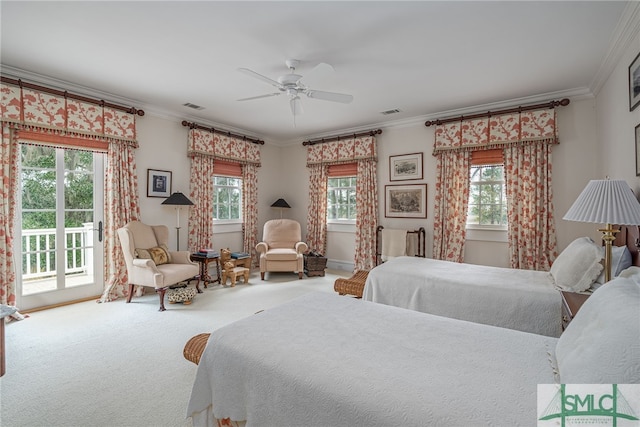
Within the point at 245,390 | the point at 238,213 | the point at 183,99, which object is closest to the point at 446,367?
the point at 245,390

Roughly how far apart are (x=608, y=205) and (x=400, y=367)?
1697 millimetres

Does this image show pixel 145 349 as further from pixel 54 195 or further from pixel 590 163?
pixel 590 163

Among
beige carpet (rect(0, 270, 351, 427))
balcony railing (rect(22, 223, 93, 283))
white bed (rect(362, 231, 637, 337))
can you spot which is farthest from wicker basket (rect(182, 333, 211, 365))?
balcony railing (rect(22, 223, 93, 283))

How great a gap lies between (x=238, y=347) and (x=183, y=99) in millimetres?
3938

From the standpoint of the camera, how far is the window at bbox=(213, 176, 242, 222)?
5.74 metres

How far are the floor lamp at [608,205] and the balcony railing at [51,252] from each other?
5.28 meters

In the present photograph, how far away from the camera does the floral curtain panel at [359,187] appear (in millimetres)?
5625

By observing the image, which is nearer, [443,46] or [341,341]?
→ [341,341]

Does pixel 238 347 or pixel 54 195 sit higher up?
pixel 54 195

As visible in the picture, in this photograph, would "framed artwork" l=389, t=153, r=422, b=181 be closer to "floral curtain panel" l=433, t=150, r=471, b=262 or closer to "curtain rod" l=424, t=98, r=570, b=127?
"floral curtain panel" l=433, t=150, r=471, b=262

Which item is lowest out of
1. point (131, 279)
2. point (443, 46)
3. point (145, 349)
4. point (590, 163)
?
point (145, 349)

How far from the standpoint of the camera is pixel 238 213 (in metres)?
6.12

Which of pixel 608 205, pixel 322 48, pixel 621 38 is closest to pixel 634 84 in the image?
pixel 621 38

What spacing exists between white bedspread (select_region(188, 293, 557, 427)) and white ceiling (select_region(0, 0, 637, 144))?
226cm
